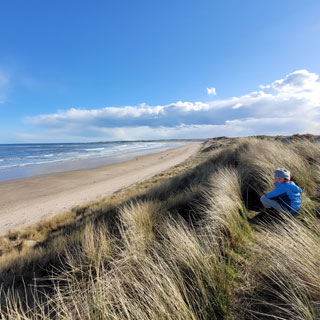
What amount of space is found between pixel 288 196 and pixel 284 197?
0.06 metres

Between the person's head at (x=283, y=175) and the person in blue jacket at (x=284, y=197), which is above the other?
the person's head at (x=283, y=175)

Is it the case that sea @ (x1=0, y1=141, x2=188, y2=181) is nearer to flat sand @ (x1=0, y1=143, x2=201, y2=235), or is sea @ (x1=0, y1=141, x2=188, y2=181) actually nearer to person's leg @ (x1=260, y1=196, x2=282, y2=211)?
flat sand @ (x1=0, y1=143, x2=201, y2=235)

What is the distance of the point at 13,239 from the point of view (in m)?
6.30

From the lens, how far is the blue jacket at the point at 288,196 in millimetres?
3014

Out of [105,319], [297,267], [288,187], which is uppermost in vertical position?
[288,187]

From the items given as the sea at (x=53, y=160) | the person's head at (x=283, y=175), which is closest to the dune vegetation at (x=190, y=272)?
the person's head at (x=283, y=175)

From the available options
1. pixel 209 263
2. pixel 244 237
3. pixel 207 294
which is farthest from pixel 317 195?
pixel 207 294

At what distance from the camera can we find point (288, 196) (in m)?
3.07

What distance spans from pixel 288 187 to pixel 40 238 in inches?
294

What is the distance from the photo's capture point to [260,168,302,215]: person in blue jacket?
9.89ft

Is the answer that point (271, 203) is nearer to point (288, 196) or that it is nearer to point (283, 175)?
point (288, 196)

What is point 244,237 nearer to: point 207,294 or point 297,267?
point 297,267

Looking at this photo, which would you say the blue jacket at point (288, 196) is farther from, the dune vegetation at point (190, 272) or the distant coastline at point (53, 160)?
the distant coastline at point (53, 160)

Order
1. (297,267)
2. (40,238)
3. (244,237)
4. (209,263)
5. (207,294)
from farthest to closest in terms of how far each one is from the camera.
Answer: (40,238)
(244,237)
(209,263)
(207,294)
(297,267)
